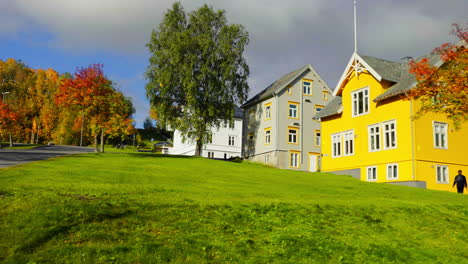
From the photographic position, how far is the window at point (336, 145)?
4097 centimetres

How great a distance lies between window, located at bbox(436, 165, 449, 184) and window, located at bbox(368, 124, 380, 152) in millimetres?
5013

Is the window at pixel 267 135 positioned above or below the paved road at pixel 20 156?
above

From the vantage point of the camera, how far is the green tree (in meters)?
49.4

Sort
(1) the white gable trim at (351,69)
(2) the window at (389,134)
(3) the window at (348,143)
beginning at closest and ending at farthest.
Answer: (2) the window at (389,134) < (1) the white gable trim at (351,69) < (3) the window at (348,143)

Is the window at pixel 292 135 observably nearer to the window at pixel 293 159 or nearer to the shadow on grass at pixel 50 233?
the window at pixel 293 159

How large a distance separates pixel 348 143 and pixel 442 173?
29.6 feet

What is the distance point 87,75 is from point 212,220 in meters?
37.7

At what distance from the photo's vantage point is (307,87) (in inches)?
2231

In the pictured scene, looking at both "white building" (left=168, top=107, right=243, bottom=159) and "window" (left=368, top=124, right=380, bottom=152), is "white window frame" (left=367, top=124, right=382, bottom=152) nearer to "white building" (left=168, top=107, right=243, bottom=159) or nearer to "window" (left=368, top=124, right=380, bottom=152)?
"window" (left=368, top=124, right=380, bottom=152)

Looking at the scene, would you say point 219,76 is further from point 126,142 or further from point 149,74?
point 126,142

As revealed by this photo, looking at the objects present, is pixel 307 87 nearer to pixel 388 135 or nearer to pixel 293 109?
pixel 293 109

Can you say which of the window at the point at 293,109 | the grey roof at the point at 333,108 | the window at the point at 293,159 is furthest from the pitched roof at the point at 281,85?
the grey roof at the point at 333,108

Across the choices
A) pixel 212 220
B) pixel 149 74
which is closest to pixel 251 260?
pixel 212 220

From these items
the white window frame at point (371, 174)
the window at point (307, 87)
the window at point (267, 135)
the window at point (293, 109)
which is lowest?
the white window frame at point (371, 174)
